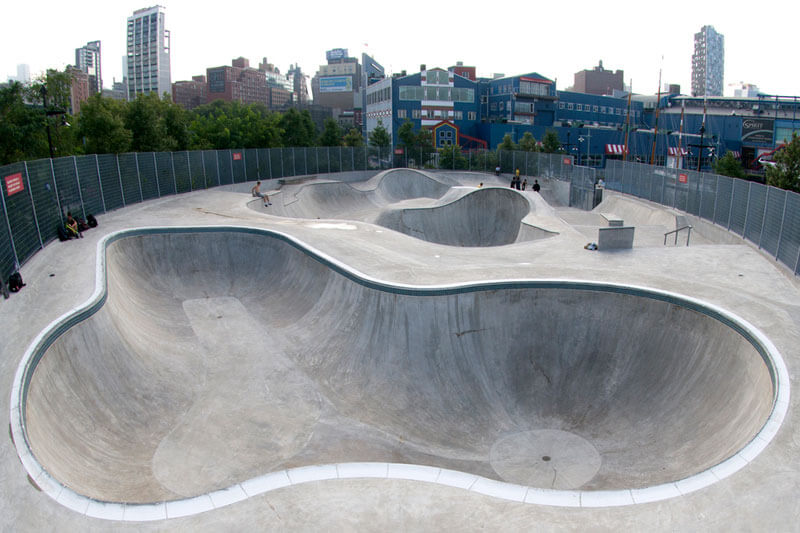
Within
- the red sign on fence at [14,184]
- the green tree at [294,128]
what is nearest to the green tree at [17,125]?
the red sign on fence at [14,184]

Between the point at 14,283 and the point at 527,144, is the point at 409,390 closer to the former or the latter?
the point at 14,283

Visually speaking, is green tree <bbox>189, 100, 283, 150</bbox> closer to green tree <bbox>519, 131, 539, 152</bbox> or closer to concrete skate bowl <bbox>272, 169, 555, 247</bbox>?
concrete skate bowl <bbox>272, 169, 555, 247</bbox>

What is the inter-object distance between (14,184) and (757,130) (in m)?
86.6

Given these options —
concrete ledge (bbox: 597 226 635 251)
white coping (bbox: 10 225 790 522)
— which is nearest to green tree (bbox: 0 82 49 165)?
white coping (bbox: 10 225 790 522)

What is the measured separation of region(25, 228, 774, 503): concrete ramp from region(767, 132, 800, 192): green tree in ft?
63.0

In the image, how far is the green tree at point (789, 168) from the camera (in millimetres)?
24375

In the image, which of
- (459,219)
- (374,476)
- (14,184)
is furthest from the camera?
(459,219)

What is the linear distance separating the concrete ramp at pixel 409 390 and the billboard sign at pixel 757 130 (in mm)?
79505

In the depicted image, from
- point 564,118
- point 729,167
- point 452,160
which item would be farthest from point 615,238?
point 564,118

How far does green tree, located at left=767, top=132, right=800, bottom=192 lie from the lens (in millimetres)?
24375

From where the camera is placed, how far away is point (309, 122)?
2223 inches

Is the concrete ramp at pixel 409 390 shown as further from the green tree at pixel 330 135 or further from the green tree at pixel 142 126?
the green tree at pixel 330 135

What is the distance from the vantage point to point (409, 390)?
34.8 feet

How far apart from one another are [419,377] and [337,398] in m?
1.69
